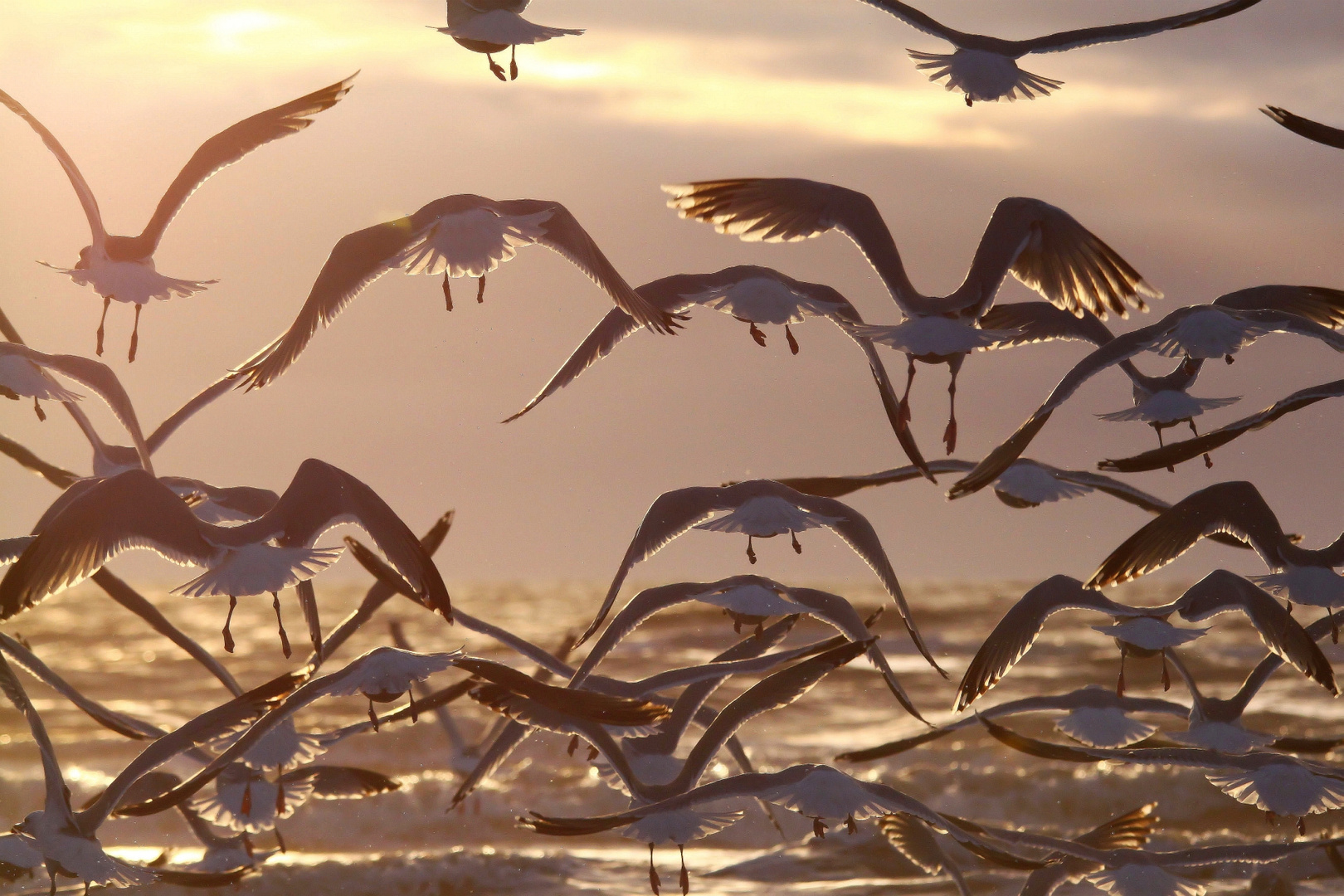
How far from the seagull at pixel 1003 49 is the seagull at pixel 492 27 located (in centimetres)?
246

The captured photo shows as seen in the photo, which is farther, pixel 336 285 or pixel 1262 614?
pixel 1262 614

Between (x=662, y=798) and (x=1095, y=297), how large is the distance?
515 cm

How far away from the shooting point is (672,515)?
9.97m

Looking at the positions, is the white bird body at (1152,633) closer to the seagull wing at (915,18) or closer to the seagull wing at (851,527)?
the seagull wing at (851,527)

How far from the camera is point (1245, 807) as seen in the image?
24625 mm

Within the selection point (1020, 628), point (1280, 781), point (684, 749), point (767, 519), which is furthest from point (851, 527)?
point (684, 749)

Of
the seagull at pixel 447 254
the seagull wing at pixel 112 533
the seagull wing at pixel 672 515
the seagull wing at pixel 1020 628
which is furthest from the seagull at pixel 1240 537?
the seagull wing at pixel 112 533

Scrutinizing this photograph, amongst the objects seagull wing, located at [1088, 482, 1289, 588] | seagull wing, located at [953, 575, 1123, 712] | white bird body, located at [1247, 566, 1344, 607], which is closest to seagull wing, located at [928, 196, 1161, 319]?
seagull wing, located at [1088, 482, 1289, 588]

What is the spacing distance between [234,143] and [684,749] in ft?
64.3

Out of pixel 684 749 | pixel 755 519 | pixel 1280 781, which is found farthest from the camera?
pixel 684 749

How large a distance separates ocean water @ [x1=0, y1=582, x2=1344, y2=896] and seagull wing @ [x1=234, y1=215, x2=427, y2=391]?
379 centimetres

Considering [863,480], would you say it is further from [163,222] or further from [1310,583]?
[163,222]

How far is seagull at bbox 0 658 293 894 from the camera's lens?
30.2 ft

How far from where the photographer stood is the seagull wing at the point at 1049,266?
10180mm
